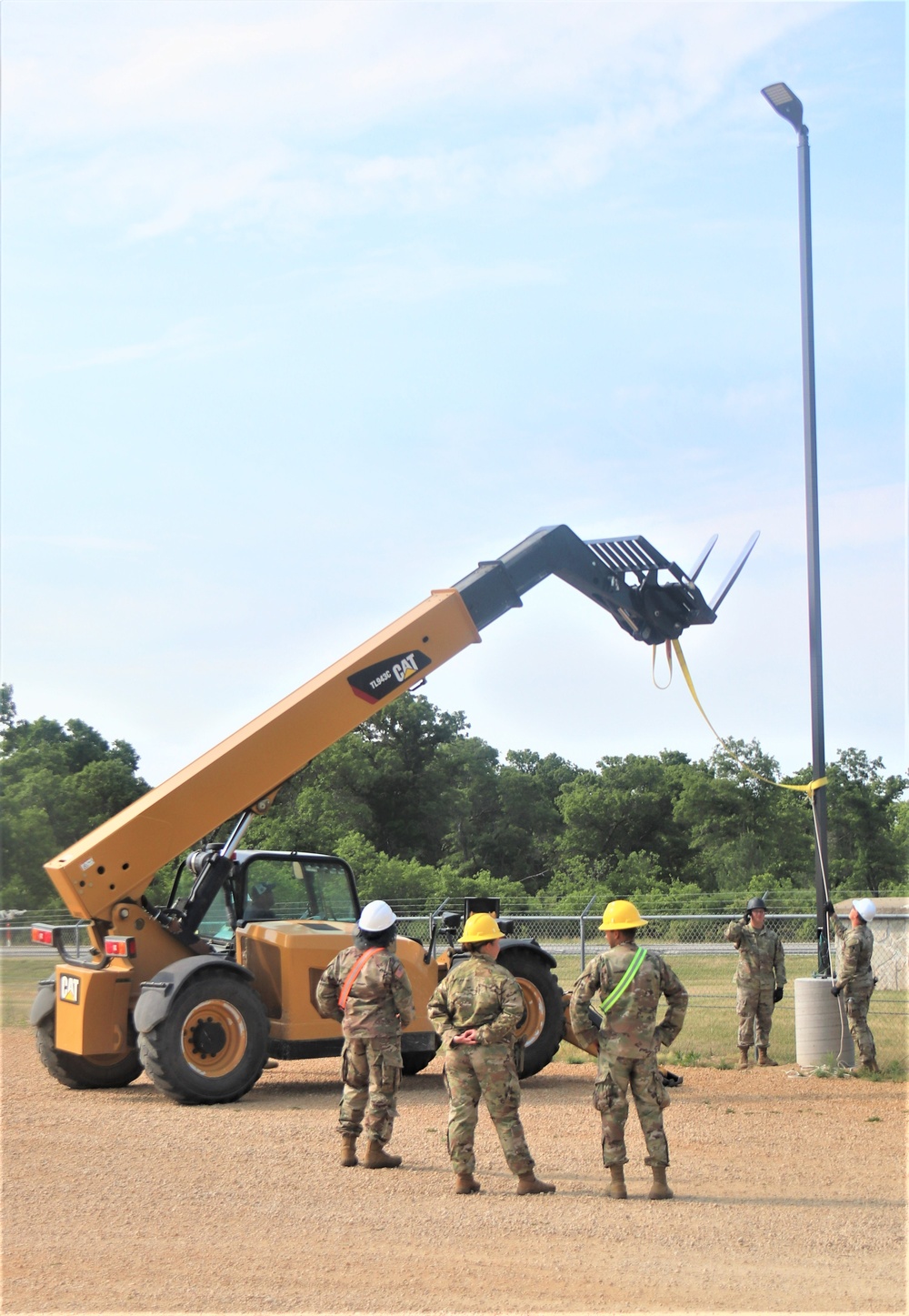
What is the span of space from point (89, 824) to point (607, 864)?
20.0m

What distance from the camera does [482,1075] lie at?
7.64m

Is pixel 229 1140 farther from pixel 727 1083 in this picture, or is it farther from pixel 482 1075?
pixel 727 1083

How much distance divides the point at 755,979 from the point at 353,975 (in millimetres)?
6745

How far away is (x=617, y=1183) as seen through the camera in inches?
300

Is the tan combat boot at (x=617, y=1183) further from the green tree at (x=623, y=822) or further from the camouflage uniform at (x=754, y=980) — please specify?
the green tree at (x=623, y=822)

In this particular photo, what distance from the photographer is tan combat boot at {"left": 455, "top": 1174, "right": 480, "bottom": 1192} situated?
7.70 m

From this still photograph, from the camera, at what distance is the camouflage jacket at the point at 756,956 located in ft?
46.0

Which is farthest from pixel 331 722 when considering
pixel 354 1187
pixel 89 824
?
pixel 89 824

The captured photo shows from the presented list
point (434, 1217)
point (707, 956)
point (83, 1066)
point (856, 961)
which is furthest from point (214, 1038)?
point (707, 956)

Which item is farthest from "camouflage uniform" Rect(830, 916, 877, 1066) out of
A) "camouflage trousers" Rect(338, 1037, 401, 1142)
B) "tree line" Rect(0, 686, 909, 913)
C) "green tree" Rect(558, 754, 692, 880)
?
"green tree" Rect(558, 754, 692, 880)

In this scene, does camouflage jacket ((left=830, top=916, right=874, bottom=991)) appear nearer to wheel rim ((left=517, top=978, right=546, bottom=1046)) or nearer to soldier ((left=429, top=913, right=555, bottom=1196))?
wheel rim ((left=517, top=978, right=546, bottom=1046))

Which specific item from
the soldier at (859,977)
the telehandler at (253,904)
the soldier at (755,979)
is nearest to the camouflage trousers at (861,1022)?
the soldier at (859,977)

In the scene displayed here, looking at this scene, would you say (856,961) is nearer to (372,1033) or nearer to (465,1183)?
(372,1033)

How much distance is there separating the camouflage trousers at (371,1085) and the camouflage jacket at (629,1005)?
1.36m
